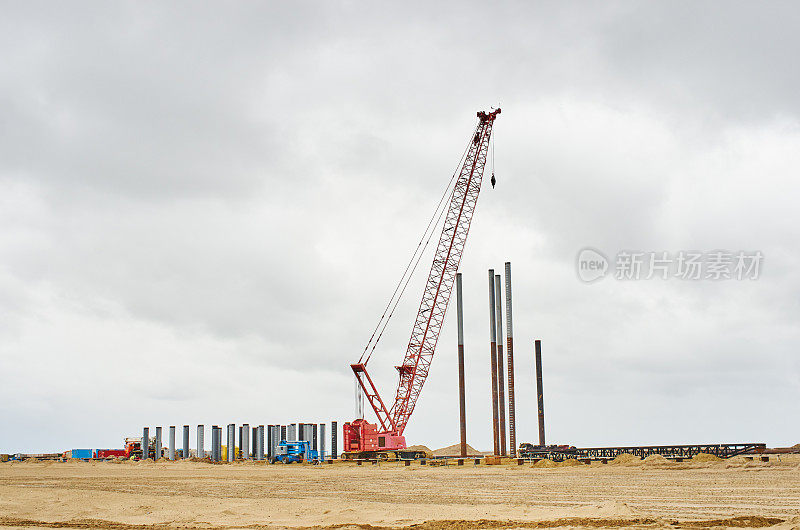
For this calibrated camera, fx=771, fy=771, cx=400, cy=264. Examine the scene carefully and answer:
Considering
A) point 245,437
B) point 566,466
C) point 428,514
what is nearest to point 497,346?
point 566,466

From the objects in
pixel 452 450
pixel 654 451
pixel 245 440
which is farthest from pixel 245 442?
pixel 654 451

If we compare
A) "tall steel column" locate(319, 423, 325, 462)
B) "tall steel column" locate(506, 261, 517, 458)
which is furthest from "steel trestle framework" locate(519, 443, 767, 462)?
"tall steel column" locate(319, 423, 325, 462)

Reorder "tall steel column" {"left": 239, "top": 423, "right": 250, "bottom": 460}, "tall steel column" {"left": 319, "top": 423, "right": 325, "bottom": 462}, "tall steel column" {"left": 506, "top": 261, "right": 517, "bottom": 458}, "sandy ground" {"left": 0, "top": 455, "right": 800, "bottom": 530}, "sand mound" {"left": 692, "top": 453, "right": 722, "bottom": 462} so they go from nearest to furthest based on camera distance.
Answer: "sandy ground" {"left": 0, "top": 455, "right": 800, "bottom": 530}
"sand mound" {"left": 692, "top": 453, "right": 722, "bottom": 462}
"tall steel column" {"left": 506, "top": 261, "right": 517, "bottom": 458}
"tall steel column" {"left": 319, "top": 423, "right": 325, "bottom": 462}
"tall steel column" {"left": 239, "top": 423, "right": 250, "bottom": 460}

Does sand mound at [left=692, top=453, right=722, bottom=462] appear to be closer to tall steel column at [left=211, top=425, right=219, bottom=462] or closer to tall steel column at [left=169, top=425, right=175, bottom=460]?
tall steel column at [left=211, top=425, right=219, bottom=462]

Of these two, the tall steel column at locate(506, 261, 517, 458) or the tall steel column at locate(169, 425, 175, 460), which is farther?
the tall steel column at locate(169, 425, 175, 460)

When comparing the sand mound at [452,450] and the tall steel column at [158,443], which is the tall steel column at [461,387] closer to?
the sand mound at [452,450]

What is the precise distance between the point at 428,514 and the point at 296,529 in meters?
4.16

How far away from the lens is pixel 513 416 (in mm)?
72250

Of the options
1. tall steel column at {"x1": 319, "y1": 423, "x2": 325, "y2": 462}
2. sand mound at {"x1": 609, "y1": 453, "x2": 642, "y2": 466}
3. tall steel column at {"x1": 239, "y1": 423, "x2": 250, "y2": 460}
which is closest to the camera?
sand mound at {"x1": 609, "y1": 453, "x2": 642, "y2": 466}

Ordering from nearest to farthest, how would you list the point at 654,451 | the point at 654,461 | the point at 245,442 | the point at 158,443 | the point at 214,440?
the point at 654,461
the point at 654,451
the point at 214,440
the point at 245,442
the point at 158,443

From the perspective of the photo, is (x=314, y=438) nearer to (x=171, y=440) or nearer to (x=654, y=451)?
(x=171, y=440)

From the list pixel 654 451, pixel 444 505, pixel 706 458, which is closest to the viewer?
pixel 444 505

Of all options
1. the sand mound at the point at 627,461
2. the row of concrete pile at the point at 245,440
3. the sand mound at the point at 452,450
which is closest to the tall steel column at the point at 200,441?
the row of concrete pile at the point at 245,440

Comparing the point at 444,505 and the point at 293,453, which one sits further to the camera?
the point at 293,453
